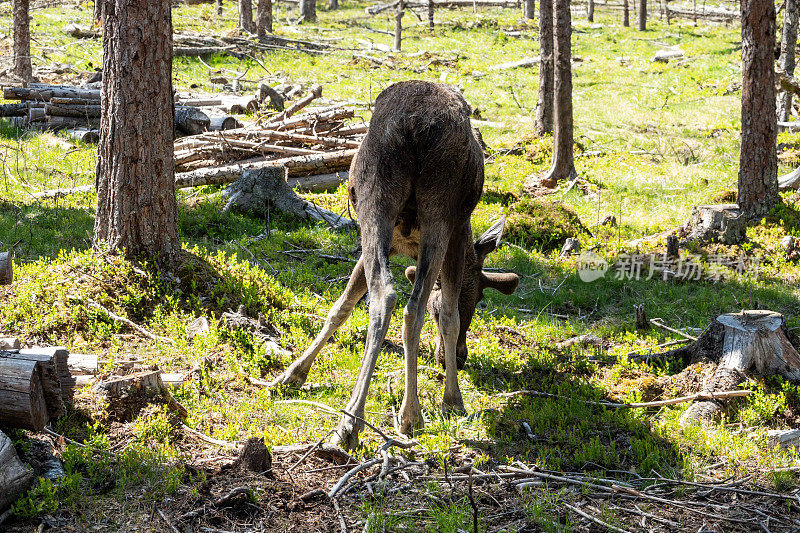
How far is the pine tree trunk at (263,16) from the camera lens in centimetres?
2942

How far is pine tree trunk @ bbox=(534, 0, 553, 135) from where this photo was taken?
15.8m

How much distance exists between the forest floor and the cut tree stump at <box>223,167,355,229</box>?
0.25m

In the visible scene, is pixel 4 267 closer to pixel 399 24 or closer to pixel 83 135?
pixel 83 135

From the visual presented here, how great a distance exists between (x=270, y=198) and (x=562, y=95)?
6.29 metres

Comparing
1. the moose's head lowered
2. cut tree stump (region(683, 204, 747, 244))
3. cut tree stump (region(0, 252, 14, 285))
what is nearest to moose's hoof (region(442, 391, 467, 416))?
the moose's head lowered

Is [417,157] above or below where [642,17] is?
below

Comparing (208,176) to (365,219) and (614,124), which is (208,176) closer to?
(365,219)

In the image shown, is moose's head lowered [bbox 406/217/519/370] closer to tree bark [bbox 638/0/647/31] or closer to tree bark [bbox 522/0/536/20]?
tree bark [bbox 638/0/647/31]

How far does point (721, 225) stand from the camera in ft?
35.3

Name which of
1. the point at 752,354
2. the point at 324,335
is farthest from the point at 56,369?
the point at 752,354

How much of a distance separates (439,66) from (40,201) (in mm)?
18757

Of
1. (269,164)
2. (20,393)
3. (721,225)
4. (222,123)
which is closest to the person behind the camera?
(20,393)

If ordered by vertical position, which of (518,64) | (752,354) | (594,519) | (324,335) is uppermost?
(518,64)

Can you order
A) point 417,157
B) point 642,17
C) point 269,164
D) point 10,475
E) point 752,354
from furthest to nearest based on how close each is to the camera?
point 642,17 → point 269,164 → point 752,354 → point 417,157 → point 10,475
